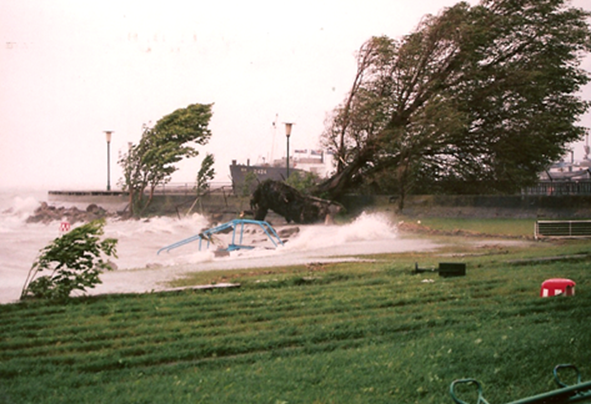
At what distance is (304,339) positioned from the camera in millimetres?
4203

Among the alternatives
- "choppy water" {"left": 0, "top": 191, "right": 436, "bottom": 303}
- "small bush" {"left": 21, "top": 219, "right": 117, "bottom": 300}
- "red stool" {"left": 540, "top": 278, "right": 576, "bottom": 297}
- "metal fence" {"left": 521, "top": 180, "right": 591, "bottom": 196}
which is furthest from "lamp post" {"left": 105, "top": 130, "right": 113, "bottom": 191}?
"metal fence" {"left": 521, "top": 180, "right": 591, "bottom": 196}

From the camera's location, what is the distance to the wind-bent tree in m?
4.89

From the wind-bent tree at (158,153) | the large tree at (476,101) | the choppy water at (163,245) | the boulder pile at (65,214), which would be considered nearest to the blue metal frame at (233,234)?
the choppy water at (163,245)

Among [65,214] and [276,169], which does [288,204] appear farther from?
[65,214]

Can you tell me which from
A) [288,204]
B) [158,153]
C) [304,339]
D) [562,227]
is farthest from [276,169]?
[562,227]

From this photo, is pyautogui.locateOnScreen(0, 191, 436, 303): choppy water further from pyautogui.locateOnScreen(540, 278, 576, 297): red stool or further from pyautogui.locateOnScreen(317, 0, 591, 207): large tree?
pyautogui.locateOnScreen(540, 278, 576, 297): red stool

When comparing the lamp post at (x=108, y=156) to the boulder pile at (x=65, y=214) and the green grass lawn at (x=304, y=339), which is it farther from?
the green grass lawn at (x=304, y=339)

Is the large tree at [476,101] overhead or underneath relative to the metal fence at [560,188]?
overhead

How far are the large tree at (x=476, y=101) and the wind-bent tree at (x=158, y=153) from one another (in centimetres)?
137

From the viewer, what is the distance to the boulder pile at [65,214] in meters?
4.65

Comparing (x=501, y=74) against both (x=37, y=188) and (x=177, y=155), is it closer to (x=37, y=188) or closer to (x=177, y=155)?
(x=177, y=155)

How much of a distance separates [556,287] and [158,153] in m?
3.02

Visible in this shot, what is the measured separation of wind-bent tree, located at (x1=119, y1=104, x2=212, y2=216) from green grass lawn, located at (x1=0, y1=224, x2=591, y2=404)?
700 mm

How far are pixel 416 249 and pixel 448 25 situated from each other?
6.08ft
